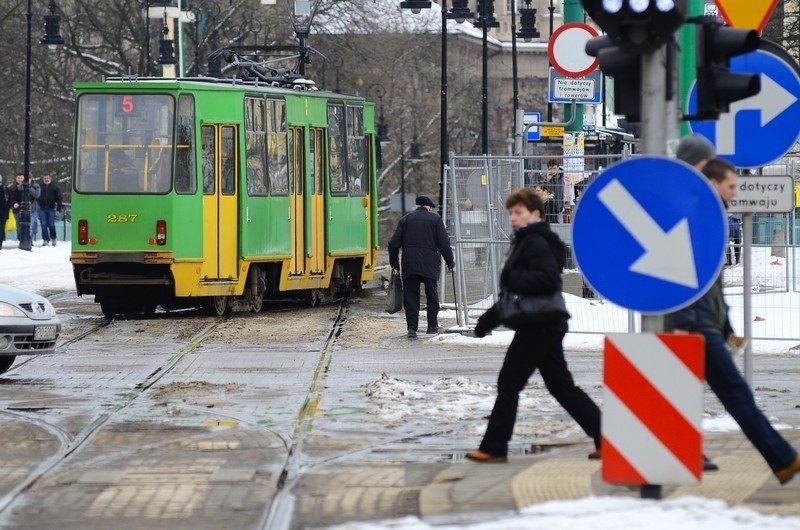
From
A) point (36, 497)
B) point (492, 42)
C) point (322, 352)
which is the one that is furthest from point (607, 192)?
point (492, 42)

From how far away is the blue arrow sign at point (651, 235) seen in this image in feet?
25.3

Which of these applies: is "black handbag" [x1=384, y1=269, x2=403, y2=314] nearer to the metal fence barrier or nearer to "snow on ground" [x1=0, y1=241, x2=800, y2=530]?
the metal fence barrier

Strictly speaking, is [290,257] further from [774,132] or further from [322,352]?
[774,132]

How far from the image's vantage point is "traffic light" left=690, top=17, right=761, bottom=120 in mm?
8711

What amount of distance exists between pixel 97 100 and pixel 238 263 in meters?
2.83

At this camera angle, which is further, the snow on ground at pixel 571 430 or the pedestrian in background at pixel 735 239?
the pedestrian in background at pixel 735 239

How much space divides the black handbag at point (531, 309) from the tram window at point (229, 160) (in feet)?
47.2

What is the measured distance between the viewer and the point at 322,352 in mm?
18531

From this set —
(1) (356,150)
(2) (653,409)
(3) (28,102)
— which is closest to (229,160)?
(1) (356,150)

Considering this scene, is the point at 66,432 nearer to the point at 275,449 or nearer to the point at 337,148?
the point at 275,449

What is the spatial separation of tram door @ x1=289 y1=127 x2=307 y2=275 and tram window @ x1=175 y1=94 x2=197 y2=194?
221 cm

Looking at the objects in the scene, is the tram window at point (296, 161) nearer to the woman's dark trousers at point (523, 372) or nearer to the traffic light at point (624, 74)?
the woman's dark trousers at point (523, 372)

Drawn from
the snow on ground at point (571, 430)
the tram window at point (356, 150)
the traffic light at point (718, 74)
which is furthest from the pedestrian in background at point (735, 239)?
the traffic light at point (718, 74)

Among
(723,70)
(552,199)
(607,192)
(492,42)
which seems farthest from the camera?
(492,42)
